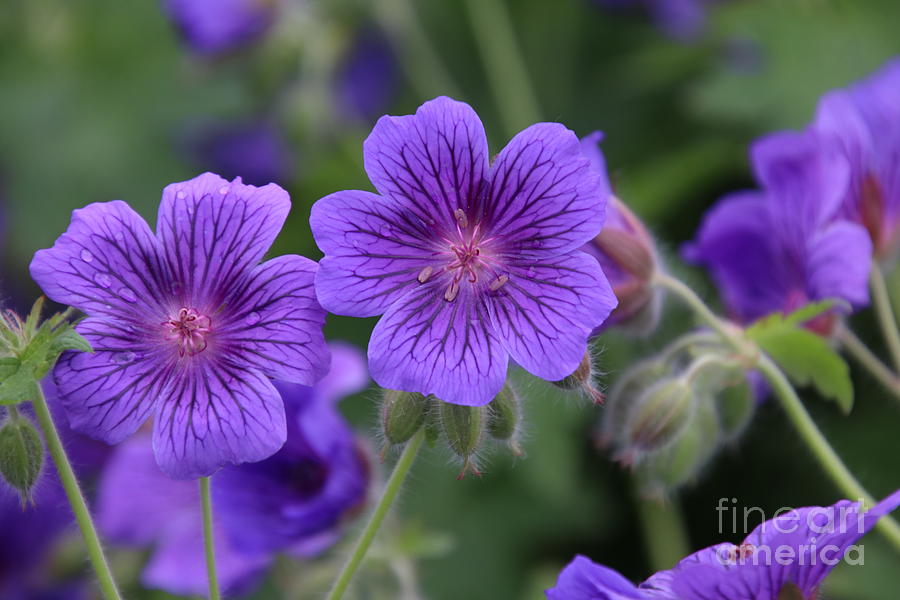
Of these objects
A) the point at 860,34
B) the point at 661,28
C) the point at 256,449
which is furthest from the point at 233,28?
the point at 256,449

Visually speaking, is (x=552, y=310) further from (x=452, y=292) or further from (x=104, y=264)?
(x=104, y=264)

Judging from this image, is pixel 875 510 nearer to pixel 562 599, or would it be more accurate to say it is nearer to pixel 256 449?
pixel 562 599

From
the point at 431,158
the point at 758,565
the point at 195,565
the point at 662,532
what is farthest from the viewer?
the point at 662,532

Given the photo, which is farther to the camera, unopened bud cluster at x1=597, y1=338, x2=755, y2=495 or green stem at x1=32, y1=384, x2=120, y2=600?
unopened bud cluster at x1=597, y1=338, x2=755, y2=495

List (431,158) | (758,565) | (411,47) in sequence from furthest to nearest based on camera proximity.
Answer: (411,47), (431,158), (758,565)

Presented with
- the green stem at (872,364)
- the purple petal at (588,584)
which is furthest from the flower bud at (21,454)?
the green stem at (872,364)

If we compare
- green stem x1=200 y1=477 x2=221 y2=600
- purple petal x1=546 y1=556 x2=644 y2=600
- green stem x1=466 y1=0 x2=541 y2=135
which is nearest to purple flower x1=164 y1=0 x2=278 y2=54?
green stem x1=466 y1=0 x2=541 y2=135

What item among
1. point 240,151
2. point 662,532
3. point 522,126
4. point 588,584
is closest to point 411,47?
point 522,126

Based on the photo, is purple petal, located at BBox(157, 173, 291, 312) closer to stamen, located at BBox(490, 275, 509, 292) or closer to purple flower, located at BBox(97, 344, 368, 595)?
→ stamen, located at BBox(490, 275, 509, 292)
